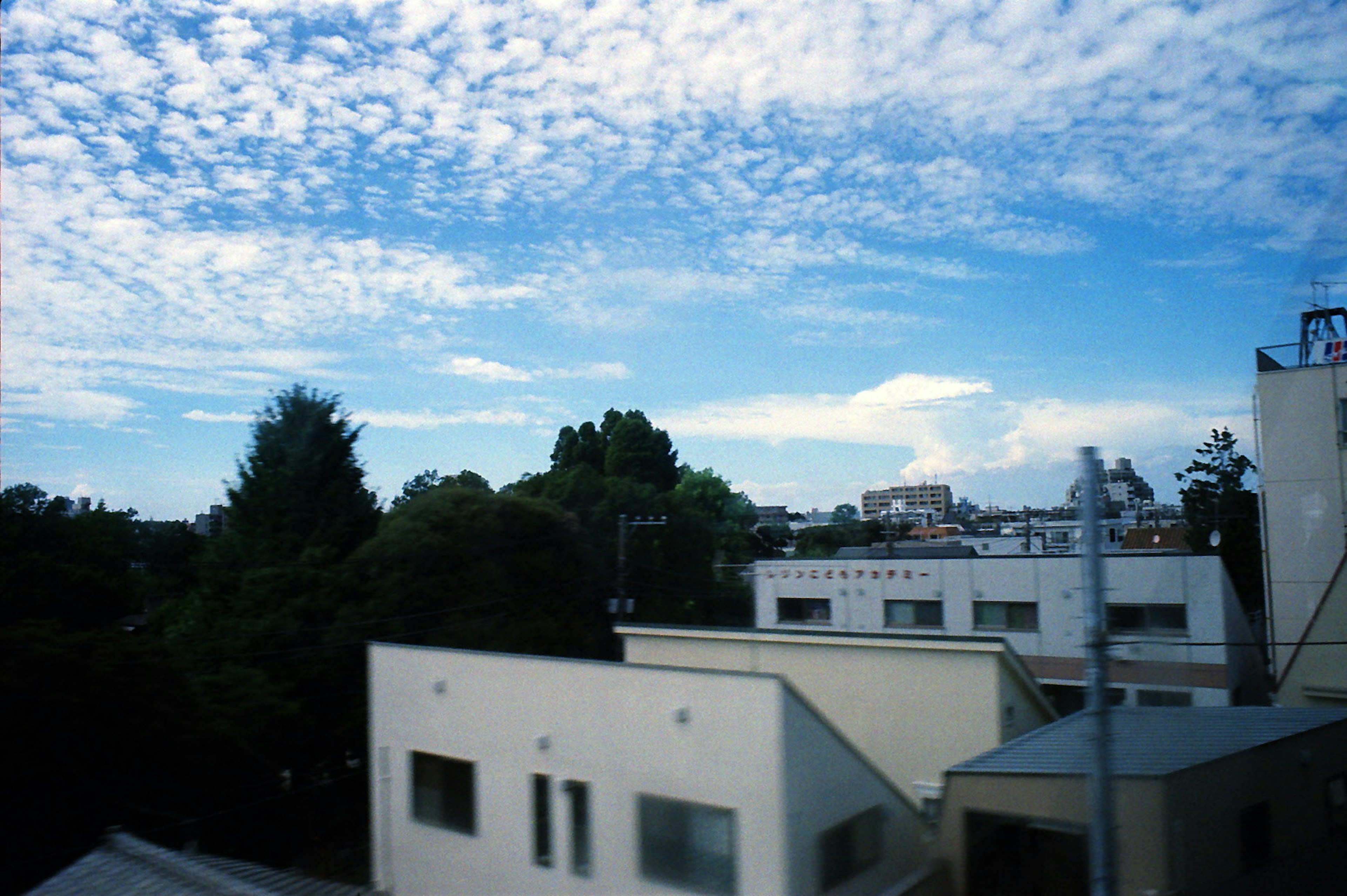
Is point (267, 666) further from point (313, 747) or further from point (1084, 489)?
point (1084, 489)

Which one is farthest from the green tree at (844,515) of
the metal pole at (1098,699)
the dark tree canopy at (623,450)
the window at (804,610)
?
the metal pole at (1098,699)

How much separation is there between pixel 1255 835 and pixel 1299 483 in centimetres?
1076

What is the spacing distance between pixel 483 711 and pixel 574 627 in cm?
1562

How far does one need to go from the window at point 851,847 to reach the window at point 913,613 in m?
13.2

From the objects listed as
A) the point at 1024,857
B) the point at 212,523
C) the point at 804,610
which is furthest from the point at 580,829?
the point at 212,523

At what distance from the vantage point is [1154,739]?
7.40m

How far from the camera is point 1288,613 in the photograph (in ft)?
51.0

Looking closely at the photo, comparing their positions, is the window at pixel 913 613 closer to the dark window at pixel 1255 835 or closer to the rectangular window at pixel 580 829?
the dark window at pixel 1255 835

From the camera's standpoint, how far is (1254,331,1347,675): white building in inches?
582

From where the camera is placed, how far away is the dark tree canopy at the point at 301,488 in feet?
64.4

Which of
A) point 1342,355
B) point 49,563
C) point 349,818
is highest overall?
point 1342,355

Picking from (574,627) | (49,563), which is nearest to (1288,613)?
(574,627)

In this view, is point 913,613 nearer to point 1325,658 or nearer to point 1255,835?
point 1325,658

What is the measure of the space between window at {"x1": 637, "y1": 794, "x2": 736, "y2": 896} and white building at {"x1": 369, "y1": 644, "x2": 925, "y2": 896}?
0.04 feet
